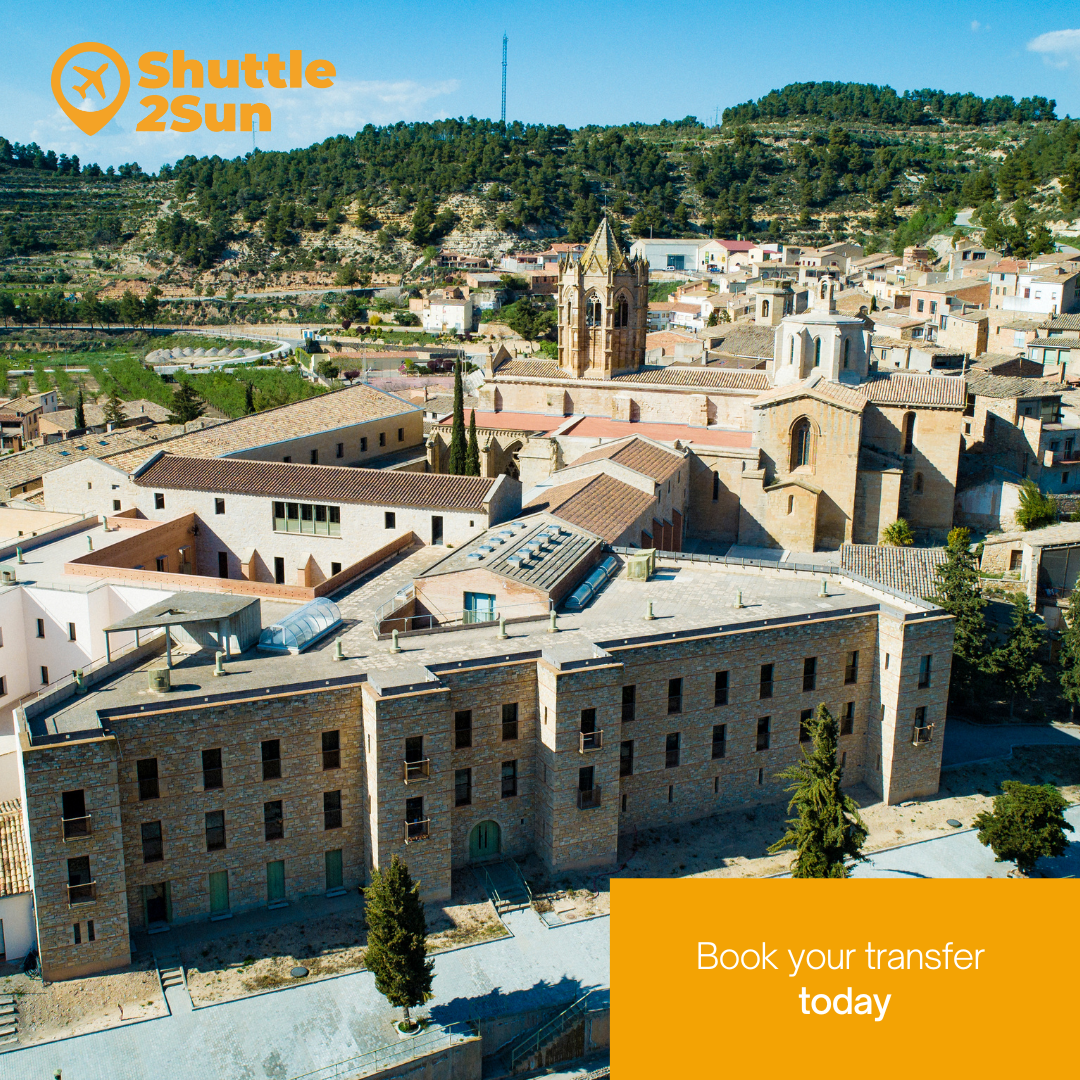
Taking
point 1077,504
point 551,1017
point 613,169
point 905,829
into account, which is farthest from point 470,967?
point 613,169

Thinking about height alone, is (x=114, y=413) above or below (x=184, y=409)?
below

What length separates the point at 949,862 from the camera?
24297 mm

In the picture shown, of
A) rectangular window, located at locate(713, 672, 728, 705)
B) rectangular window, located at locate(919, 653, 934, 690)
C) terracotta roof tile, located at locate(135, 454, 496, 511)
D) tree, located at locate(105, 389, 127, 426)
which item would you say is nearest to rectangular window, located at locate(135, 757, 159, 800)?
rectangular window, located at locate(713, 672, 728, 705)

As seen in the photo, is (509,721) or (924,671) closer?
(509,721)

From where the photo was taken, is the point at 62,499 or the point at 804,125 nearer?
the point at 62,499

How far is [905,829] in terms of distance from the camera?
2541 centimetres

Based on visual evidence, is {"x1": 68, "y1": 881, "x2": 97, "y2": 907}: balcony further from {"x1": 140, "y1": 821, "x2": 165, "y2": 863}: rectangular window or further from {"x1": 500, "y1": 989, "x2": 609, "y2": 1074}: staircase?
{"x1": 500, "y1": 989, "x2": 609, "y2": 1074}: staircase

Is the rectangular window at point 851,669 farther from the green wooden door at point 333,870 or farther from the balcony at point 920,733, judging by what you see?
the green wooden door at point 333,870

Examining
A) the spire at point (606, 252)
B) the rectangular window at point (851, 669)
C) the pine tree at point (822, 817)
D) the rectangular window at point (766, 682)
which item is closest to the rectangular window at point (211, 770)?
the pine tree at point (822, 817)

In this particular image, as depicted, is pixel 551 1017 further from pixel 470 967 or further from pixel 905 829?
pixel 905 829

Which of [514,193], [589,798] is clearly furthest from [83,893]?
[514,193]

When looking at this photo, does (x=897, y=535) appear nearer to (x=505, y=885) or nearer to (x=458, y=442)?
(x=458, y=442)

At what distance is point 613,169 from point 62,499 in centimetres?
10560

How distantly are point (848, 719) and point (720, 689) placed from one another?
3.95 meters
